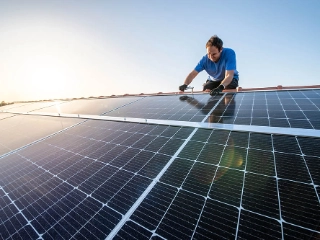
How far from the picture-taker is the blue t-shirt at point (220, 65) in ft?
26.1

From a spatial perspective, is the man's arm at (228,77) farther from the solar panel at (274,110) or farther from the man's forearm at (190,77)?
the man's forearm at (190,77)

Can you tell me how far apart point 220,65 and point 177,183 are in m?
7.49

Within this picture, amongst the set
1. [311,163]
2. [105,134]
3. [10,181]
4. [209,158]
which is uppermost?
[311,163]

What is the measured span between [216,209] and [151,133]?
2.93 metres

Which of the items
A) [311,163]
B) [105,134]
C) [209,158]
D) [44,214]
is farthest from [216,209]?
[105,134]

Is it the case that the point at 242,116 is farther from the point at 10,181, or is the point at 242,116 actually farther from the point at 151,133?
the point at 10,181

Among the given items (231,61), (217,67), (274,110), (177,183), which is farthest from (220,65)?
(177,183)

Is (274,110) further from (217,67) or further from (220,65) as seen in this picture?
(217,67)

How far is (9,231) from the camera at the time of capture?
2729 millimetres

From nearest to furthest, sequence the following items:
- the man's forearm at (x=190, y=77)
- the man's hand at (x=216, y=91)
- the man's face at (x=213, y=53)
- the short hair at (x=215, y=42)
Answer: the man's hand at (x=216, y=91)
the short hair at (x=215, y=42)
the man's face at (x=213, y=53)
the man's forearm at (x=190, y=77)

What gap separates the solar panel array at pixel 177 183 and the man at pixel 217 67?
9.68 ft

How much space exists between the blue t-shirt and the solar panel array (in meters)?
3.45

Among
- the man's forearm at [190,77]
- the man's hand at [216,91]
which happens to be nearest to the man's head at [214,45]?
the man's forearm at [190,77]

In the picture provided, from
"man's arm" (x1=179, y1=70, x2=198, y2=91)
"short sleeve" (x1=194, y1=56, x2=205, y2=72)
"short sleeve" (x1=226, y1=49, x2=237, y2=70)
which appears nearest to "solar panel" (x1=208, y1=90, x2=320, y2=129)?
"short sleeve" (x1=226, y1=49, x2=237, y2=70)
